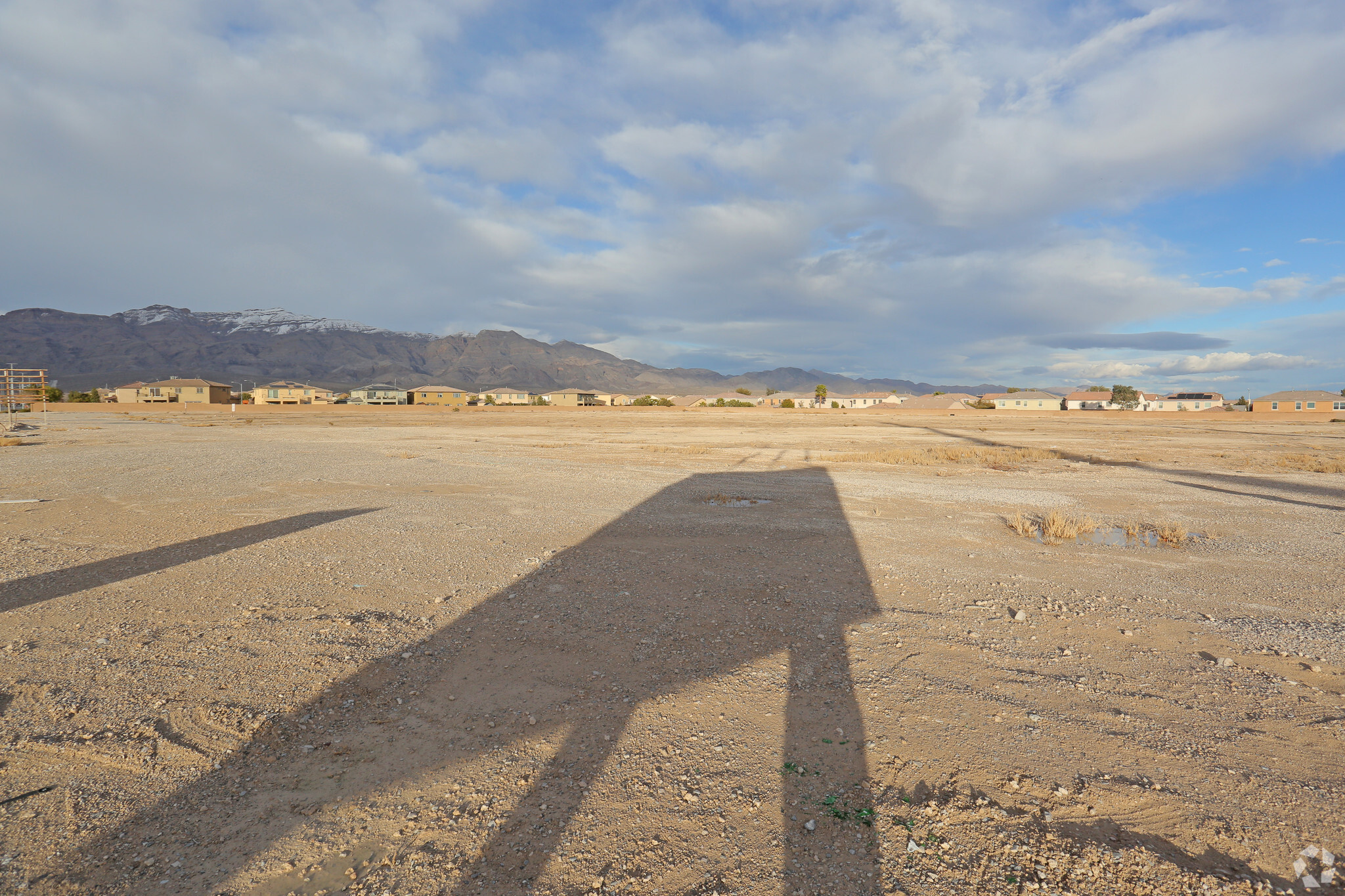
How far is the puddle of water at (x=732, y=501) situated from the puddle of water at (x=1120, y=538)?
4.94 metres

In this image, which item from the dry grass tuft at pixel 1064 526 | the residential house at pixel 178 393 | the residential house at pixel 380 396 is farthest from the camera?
the residential house at pixel 380 396

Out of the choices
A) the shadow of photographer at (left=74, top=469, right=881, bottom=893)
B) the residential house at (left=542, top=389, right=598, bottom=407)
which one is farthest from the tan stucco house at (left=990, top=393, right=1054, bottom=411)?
the shadow of photographer at (left=74, top=469, right=881, bottom=893)

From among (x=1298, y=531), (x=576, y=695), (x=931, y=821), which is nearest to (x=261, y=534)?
(x=576, y=695)

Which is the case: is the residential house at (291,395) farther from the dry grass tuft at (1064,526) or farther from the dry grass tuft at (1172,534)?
the dry grass tuft at (1172,534)

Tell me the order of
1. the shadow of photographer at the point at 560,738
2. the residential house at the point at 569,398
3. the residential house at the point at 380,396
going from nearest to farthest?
the shadow of photographer at the point at 560,738 < the residential house at the point at 380,396 < the residential house at the point at 569,398

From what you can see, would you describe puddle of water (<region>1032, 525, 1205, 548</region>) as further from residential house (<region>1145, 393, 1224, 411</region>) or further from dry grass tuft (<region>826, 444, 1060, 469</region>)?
residential house (<region>1145, 393, 1224, 411</region>)

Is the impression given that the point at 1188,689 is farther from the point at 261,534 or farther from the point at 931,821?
the point at 261,534

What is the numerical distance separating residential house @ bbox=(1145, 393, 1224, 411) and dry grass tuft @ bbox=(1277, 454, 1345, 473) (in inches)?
4314

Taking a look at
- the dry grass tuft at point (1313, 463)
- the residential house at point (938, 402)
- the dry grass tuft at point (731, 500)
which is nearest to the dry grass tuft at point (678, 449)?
the dry grass tuft at point (731, 500)

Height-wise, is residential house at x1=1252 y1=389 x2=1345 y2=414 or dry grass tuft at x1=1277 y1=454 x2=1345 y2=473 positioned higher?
residential house at x1=1252 y1=389 x2=1345 y2=414

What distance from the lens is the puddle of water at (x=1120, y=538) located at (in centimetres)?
913

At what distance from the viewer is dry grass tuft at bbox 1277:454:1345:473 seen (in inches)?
712

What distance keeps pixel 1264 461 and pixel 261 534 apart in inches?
1184

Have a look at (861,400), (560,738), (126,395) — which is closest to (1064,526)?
(560,738)
